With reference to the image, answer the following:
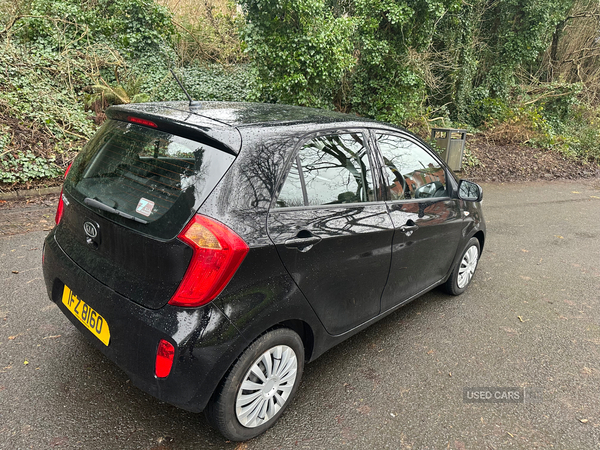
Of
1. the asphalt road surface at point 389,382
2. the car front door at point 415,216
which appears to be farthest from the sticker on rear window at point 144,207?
the car front door at point 415,216

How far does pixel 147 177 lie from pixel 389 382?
196 cm

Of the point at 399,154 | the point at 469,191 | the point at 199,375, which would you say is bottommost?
the point at 199,375

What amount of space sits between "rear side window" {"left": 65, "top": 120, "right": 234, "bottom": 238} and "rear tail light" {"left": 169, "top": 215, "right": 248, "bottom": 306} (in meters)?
0.08

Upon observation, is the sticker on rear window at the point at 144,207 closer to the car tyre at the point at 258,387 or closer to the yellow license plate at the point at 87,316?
the yellow license plate at the point at 87,316

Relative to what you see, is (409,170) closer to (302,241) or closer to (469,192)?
(469,192)

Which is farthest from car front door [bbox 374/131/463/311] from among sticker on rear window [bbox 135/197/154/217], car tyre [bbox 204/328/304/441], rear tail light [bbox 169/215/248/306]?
sticker on rear window [bbox 135/197/154/217]

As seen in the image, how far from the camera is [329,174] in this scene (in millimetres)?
2367

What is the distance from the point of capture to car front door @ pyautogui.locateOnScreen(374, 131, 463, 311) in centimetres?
278

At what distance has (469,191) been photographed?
11.6ft

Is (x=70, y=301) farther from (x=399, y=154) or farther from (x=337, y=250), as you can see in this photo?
(x=399, y=154)

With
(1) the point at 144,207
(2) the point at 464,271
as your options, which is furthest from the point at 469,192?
(1) the point at 144,207

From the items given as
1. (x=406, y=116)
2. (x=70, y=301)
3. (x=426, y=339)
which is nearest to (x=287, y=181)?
(x=70, y=301)

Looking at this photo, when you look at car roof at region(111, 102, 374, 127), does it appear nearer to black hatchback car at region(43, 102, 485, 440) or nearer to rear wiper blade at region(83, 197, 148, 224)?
black hatchback car at region(43, 102, 485, 440)

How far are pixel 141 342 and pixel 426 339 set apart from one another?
2.21 meters
